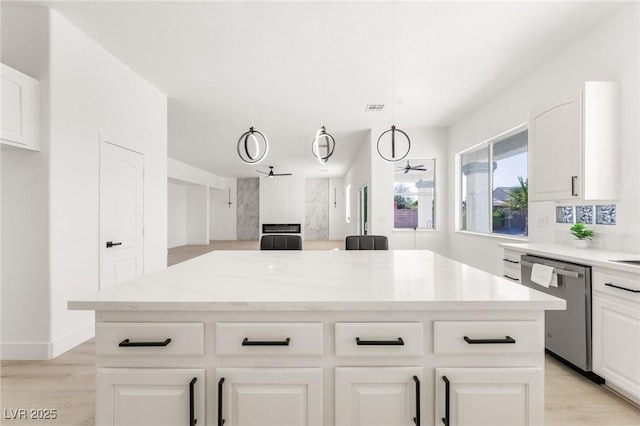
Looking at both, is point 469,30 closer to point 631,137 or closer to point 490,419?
point 631,137

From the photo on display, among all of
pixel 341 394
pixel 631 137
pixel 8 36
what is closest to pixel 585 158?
pixel 631 137

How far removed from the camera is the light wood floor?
192 cm

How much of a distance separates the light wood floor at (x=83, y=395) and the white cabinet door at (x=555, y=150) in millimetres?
1492

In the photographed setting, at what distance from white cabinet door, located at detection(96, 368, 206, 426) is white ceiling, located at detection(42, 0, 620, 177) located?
9.16ft

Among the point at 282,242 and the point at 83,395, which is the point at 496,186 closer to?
the point at 282,242

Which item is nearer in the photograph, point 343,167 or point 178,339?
point 178,339

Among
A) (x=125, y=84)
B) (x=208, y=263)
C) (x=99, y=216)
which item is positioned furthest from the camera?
(x=125, y=84)

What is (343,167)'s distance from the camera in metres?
11.3

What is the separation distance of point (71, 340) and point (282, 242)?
82.3 inches

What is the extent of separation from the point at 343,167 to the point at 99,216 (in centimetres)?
874

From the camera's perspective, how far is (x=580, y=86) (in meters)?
2.99

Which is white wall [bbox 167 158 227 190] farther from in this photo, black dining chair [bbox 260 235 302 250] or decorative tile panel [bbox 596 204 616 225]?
decorative tile panel [bbox 596 204 616 225]

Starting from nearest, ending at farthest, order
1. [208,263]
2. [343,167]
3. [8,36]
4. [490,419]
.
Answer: [490,419]
[208,263]
[8,36]
[343,167]

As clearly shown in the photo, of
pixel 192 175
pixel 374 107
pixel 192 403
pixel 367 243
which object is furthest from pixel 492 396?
pixel 192 175
